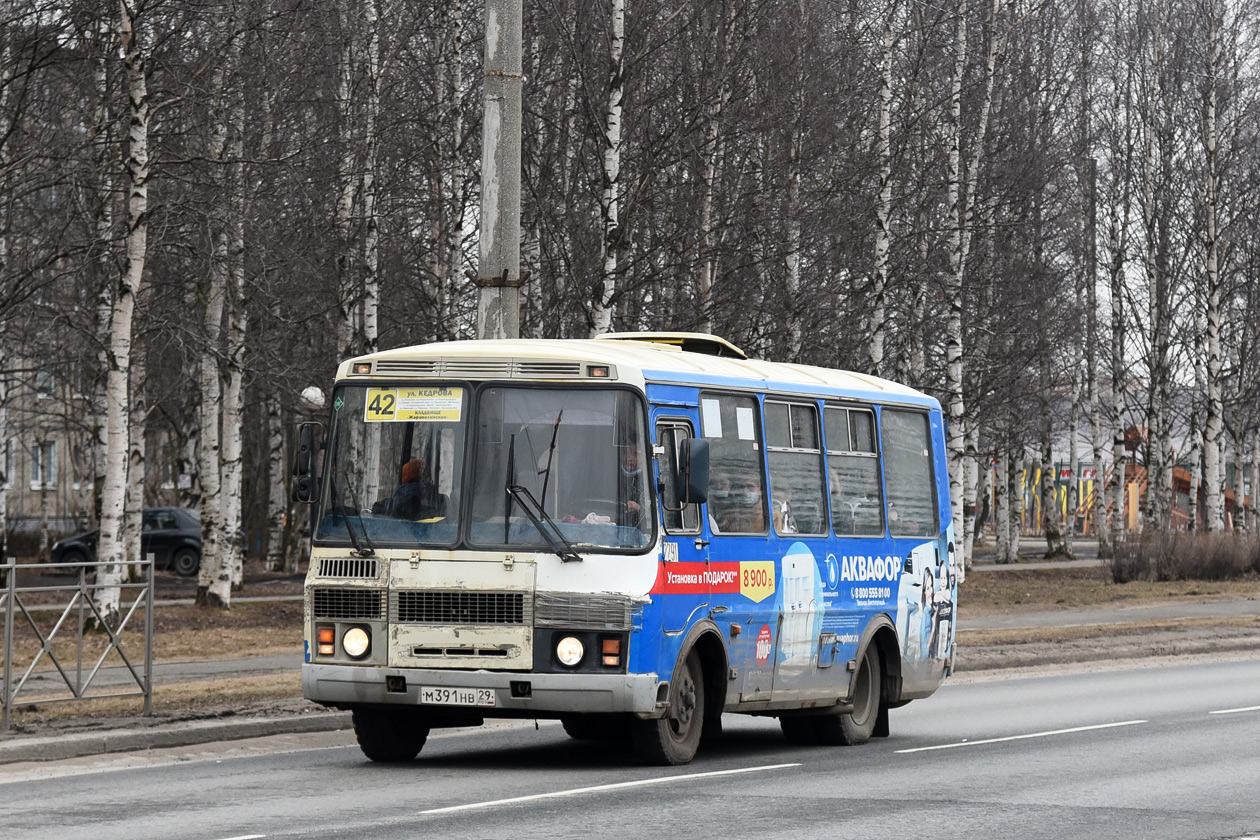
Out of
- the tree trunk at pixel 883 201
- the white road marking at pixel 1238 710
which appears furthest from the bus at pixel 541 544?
the tree trunk at pixel 883 201

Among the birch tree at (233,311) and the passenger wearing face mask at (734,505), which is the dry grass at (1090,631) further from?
the passenger wearing face mask at (734,505)

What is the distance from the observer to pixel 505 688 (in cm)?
1214

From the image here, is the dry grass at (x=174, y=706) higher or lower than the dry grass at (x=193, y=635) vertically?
lower

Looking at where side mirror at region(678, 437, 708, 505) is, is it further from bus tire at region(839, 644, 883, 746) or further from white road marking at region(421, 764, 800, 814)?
bus tire at region(839, 644, 883, 746)

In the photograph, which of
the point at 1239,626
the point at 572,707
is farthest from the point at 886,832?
the point at 1239,626

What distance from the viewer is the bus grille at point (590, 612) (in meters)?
12.2

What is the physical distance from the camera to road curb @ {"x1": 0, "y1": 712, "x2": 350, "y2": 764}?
43.6 ft

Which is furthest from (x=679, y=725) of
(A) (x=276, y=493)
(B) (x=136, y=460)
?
(A) (x=276, y=493)

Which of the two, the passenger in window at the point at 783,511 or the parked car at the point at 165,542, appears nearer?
the passenger in window at the point at 783,511

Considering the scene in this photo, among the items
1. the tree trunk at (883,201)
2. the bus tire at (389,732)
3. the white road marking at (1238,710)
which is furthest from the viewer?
the tree trunk at (883,201)

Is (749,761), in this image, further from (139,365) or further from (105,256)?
(139,365)

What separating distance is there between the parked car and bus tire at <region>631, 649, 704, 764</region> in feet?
108

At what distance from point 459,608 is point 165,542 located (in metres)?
34.2

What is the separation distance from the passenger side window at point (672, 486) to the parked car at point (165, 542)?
109 feet
